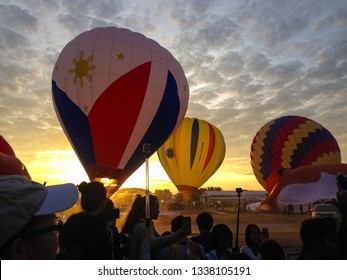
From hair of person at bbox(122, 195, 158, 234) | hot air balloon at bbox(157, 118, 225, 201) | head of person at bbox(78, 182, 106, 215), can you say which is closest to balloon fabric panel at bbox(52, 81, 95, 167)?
hair of person at bbox(122, 195, 158, 234)

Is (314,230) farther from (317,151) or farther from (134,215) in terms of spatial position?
(317,151)

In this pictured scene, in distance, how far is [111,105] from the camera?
48.8 feet

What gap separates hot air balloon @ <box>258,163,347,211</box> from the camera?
784cm

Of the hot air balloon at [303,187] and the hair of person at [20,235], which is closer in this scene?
the hair of person at [20,235]

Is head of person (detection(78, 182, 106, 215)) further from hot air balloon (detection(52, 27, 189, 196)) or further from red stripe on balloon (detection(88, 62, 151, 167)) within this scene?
red stripe on balloon (detection(88, 62, 151, 167))

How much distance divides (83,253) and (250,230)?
2886 millimetres

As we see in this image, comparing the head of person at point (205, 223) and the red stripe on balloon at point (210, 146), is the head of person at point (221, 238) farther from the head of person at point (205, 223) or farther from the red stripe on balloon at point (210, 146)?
the red stripe on balloon at point (210, 146)

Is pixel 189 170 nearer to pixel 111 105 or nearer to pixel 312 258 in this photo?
pixel 111 105

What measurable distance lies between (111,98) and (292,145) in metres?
16.1

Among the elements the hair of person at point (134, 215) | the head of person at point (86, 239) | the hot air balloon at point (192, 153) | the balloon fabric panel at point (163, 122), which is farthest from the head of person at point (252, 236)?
the hot air balloon at point (192, 153)

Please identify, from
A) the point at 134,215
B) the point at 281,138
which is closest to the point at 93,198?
the point at 134,215

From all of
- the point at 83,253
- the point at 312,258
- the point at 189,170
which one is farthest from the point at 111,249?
the point at 189,170

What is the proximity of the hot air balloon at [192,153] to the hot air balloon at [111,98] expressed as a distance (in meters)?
12.2

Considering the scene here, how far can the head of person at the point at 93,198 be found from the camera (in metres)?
3.77
